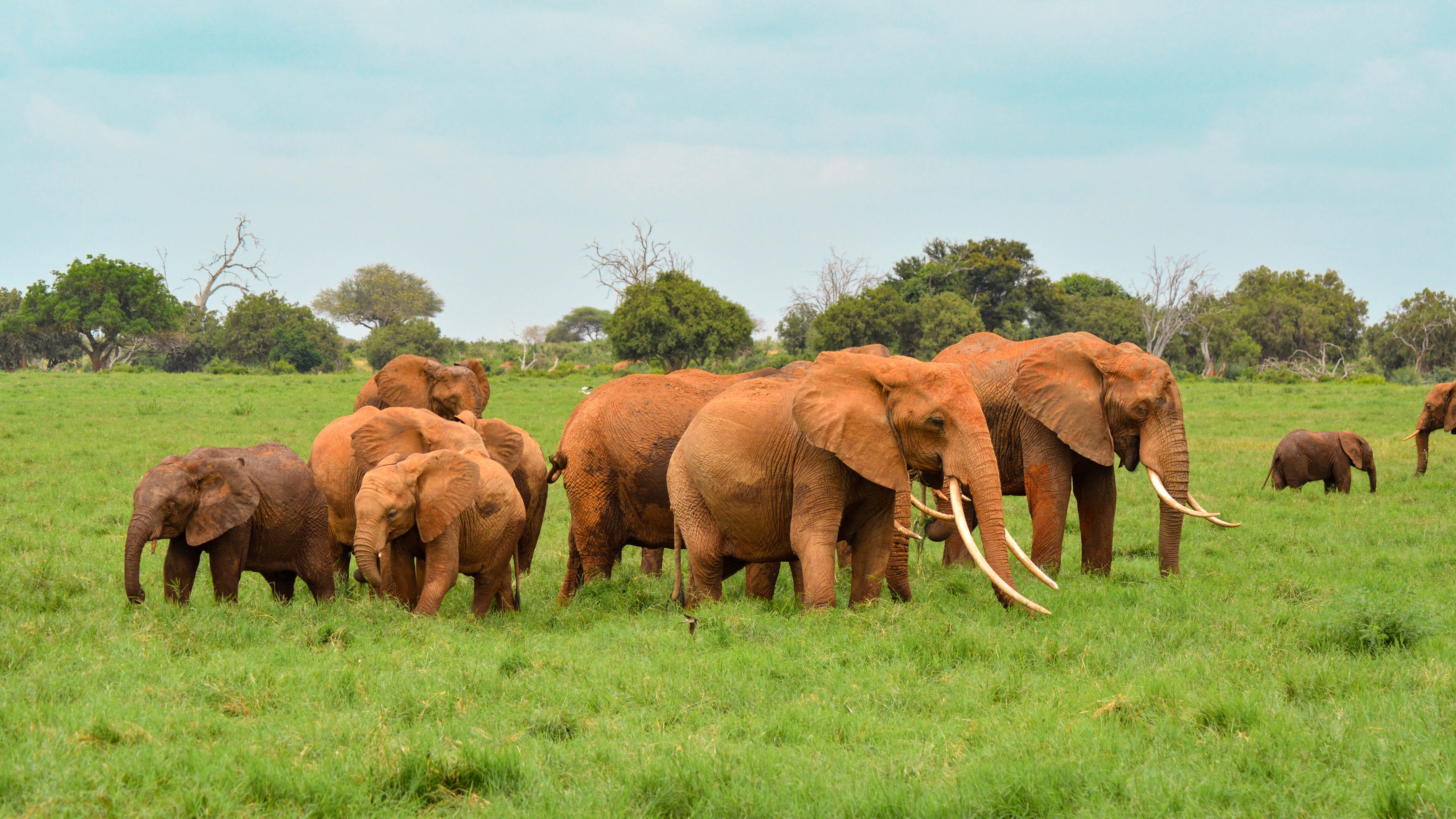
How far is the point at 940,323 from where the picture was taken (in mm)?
65438

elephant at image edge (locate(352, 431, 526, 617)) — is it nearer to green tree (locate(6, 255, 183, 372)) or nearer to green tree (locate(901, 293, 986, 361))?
green tree (locate(901, 293, 986, 361))

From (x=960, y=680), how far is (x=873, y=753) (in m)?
1.25

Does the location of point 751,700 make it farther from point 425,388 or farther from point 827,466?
point 425,388

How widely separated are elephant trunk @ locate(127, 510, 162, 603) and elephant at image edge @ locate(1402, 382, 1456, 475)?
1952cm

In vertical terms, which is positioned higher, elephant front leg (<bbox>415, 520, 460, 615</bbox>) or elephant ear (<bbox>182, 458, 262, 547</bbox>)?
elephant ear (<bbox>182, 458, 262, 547</bbox>)

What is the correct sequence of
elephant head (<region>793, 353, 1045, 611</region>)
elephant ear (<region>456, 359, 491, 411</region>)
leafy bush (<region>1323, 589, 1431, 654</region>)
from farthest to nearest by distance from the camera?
elephant ear (<region>456, 359, 491, 411</region>), elephant head (<region>793, 353, 1045, 611</region>), leafy bush (<region>1323, 589, 1431, 654</region>)

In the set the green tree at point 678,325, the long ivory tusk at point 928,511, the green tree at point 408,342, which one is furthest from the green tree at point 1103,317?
the long ivory tusk at point 928,511

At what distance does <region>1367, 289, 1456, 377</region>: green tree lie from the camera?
70.6 m

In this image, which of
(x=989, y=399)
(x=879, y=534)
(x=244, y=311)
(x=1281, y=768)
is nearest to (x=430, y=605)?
(x=879, y=534)

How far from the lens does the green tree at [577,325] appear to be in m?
114

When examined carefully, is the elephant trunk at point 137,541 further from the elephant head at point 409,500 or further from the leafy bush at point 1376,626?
the leafy bush at point 1376,626

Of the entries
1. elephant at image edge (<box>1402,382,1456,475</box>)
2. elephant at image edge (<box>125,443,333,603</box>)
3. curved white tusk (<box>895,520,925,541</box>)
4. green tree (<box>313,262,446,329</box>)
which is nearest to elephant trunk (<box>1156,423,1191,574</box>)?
curved white tusk (<box>895,520,925,541</box>)

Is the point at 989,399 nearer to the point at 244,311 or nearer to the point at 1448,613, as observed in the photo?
the point at 1448,613

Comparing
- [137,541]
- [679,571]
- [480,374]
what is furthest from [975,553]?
[480,374]
